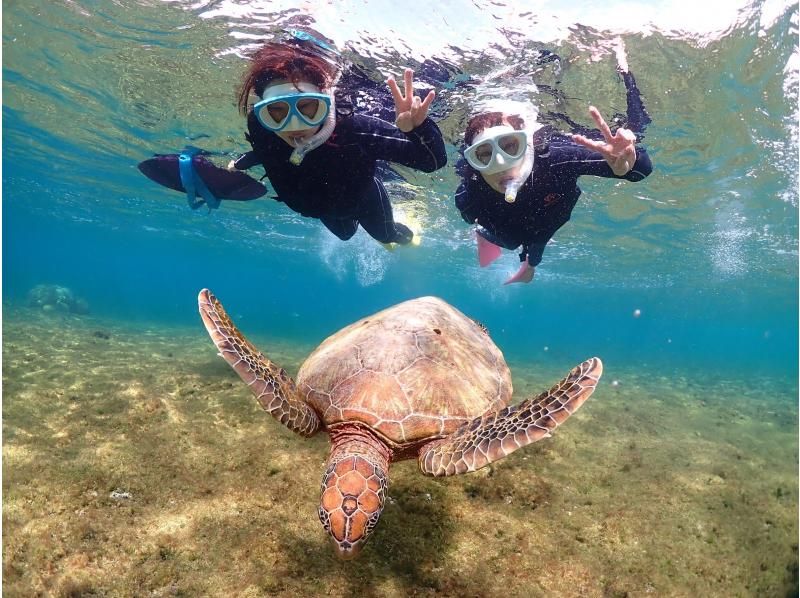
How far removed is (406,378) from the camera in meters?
4.10

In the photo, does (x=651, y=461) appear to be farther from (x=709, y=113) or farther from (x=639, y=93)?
(x=709, y=113)

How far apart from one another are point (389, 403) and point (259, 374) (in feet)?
3.96

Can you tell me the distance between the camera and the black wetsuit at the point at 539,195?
6.36 m

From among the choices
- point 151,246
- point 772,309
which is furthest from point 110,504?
point 772,309

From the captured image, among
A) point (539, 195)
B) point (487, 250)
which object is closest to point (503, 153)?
point (539, 195)

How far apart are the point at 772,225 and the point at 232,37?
23.3m

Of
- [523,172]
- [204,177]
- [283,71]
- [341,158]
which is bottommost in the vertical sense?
[204,177]

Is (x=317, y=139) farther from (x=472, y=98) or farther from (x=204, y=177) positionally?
(x=472, y=98)

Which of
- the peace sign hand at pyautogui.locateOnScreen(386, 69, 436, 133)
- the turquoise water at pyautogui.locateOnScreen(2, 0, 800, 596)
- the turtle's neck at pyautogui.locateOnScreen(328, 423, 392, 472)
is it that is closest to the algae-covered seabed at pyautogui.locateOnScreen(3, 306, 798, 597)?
the turquoise water at pyautogui.locateOnScreen(2, 0, 800, 596)

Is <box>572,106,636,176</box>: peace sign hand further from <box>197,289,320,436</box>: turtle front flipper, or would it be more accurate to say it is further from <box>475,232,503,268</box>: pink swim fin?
<box>475,232,503,268</box>: pink swim fin

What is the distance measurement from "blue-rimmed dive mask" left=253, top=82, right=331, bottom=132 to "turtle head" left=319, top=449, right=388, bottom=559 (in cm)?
416

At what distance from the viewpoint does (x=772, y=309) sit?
50.4 meters

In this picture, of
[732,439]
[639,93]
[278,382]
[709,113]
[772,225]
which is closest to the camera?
[278,382]

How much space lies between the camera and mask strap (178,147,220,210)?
7078 mm
